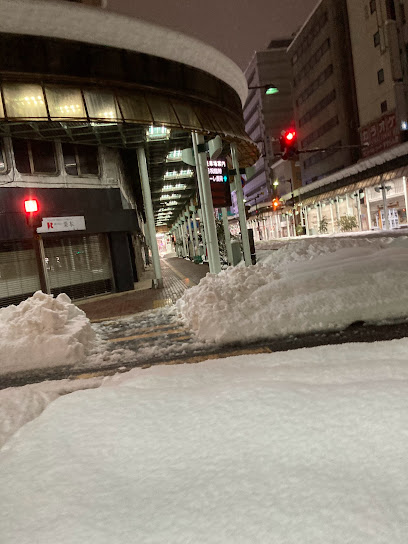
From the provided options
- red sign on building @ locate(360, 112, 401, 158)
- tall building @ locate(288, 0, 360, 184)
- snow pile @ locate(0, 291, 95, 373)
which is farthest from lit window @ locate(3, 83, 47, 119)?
tall building @ locate(288, 0, 360, 184)

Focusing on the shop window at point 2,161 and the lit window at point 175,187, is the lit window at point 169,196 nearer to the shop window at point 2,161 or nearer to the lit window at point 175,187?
the lit window at point 175,187

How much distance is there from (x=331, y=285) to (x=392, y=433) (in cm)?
577

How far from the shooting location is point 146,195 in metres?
16.4

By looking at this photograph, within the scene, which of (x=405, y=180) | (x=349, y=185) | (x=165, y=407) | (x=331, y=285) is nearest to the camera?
(x=165, y=407)

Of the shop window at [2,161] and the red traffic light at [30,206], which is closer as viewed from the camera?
the red traffic light at [30,206]

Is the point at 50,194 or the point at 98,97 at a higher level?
the point at 98,97

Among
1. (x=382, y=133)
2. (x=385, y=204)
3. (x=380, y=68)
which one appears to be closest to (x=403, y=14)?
(x=380, y=68)

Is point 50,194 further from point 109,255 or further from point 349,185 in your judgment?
point 349,185

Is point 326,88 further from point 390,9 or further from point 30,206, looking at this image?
point 30,206

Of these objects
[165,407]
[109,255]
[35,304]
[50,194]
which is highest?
[50,194]

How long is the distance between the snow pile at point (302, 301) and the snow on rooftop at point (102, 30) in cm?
810

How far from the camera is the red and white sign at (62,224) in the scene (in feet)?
47.8

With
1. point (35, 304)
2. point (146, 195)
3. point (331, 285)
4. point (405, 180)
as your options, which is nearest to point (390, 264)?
point (331, 285)

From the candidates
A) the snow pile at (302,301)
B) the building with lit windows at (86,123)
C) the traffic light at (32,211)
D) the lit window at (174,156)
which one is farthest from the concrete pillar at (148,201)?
the snow pile at (302,301)
